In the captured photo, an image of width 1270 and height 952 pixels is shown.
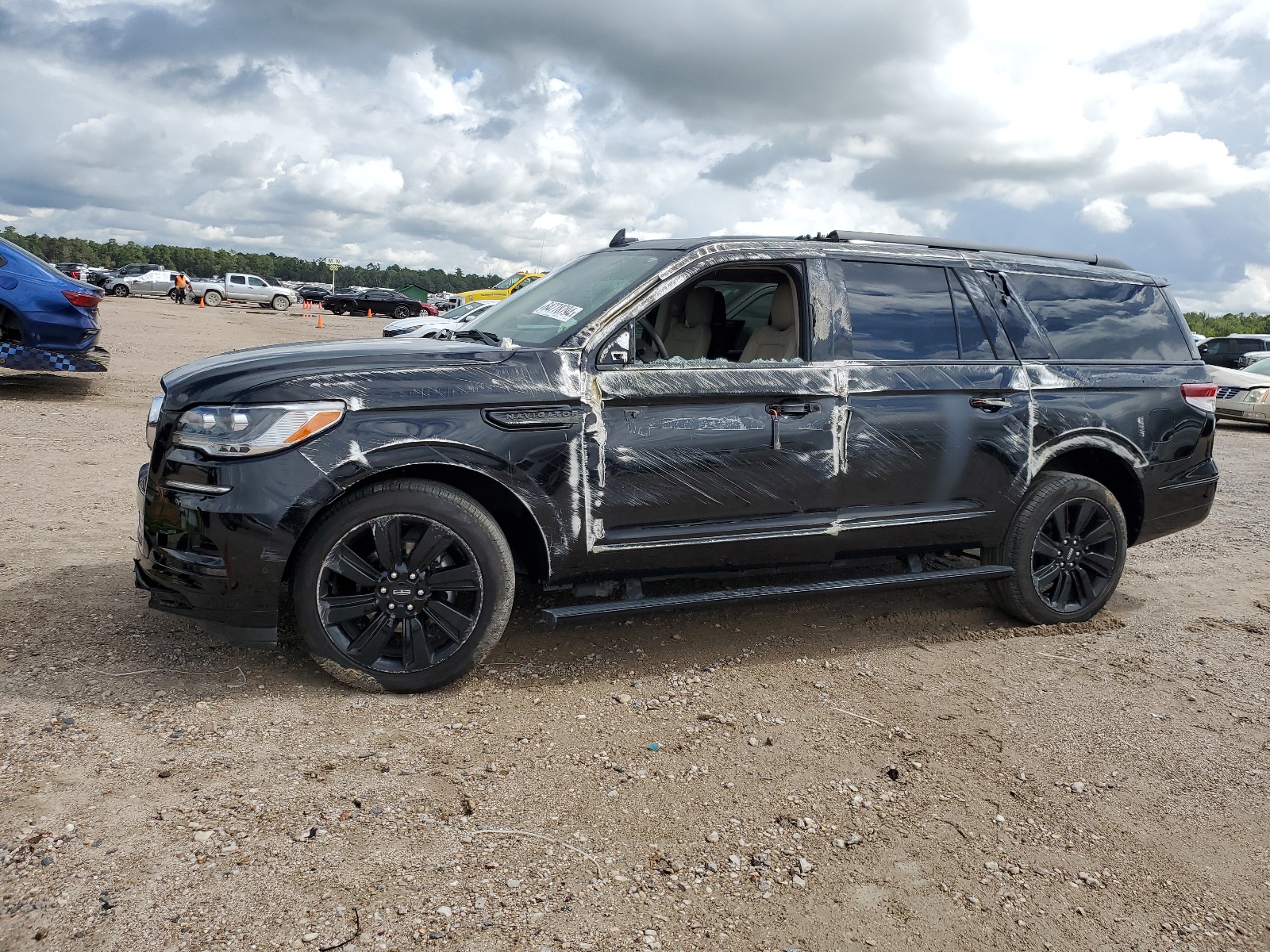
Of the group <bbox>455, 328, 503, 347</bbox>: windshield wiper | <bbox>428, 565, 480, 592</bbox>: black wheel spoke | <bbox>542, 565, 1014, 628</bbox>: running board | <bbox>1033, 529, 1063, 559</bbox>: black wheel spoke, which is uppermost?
<bbox>455, 328, 503, 347</bbox>: windshield wiper

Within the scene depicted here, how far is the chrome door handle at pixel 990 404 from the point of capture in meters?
4.67

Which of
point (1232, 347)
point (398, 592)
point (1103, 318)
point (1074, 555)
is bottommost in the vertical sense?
point (398, 592)

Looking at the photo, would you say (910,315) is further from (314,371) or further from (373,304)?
(373,304)

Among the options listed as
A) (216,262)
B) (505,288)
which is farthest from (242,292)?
(216,262)

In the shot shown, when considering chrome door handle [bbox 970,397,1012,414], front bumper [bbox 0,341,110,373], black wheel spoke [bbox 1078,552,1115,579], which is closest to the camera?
chrome door handle [bbox 970,397,1012,414]

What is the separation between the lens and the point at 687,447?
405cm

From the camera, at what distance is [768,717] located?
12.6ft

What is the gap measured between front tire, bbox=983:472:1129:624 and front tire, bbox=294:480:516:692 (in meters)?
2.64

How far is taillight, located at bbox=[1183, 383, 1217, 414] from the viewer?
529 cm

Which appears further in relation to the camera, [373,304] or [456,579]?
[373,304]

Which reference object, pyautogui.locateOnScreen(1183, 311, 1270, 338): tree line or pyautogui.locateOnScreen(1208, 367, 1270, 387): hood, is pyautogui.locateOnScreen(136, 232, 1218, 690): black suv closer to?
pyautogui.locateOnScreen(1208, 367, 1270, 387): hood

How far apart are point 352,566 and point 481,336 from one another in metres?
1.33

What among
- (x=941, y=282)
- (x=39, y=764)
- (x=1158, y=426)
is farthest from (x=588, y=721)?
(x=1158, y=426)

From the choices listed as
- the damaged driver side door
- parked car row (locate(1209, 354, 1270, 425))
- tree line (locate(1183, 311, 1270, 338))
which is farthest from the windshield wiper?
tree line (locate(1183, 311, 1270, 338))
